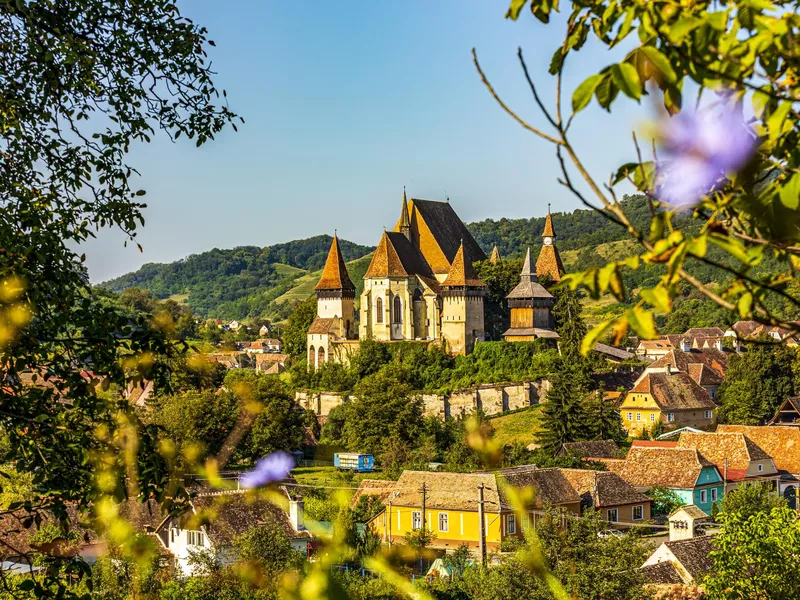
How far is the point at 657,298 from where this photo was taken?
212 cm

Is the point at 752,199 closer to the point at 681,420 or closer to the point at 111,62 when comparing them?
the point at 111,62

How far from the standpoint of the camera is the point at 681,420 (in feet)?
154

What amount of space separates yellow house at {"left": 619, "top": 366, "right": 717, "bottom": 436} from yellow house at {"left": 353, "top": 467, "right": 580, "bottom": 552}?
17.8 meters

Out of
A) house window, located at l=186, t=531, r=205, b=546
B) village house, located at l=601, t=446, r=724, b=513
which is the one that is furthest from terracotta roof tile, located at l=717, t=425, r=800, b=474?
house window, located at l=186, t=531, r=205, b=546

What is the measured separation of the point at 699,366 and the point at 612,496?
25662 millimetres

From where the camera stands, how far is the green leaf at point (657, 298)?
211 centimetres

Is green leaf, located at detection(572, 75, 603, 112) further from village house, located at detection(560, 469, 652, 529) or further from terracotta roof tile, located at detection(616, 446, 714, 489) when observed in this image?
terracotta roof tile, located at detection(616, 446, 714, 489)

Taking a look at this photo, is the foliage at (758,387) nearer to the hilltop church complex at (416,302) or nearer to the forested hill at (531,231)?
the hilltop church complex at (416,302)

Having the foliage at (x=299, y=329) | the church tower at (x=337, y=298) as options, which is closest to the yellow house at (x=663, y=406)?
the church tower at (x=337, y=298)

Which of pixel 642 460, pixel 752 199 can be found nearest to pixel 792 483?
pixel 642 460

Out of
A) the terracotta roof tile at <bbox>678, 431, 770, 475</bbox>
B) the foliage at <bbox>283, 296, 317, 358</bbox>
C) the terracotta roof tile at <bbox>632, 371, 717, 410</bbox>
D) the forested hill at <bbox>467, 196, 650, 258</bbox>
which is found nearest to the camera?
the terracotta roof tile at <bbox>678, 431, 770, 475</bbox>

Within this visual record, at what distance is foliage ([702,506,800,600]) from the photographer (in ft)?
46.7

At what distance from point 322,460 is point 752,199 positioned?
4284 centimetres

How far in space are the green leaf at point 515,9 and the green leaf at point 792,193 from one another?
0.85 m
